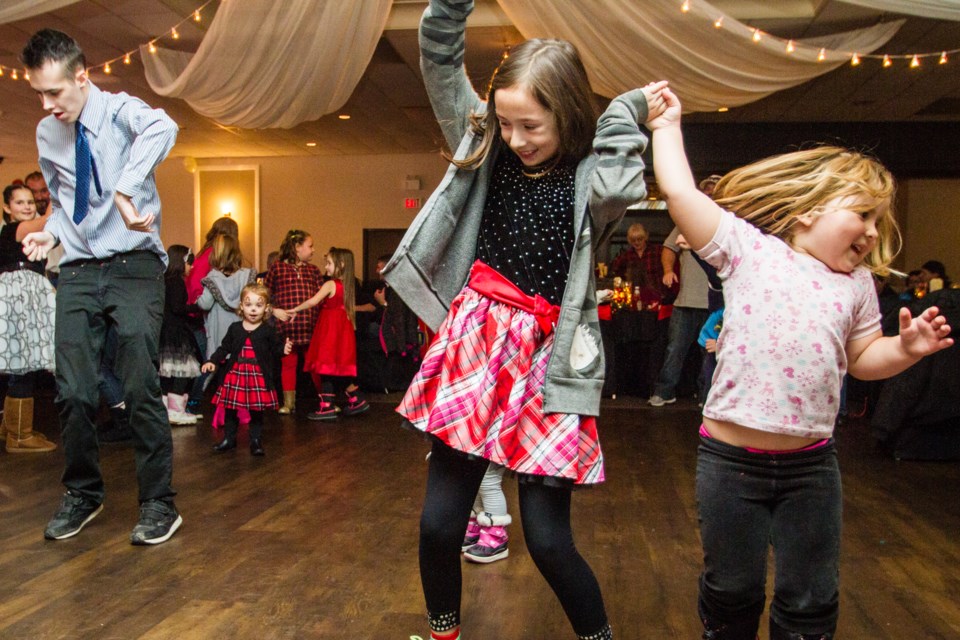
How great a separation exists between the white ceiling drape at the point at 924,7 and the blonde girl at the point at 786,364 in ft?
9.45

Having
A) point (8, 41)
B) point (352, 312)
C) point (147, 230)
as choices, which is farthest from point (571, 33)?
point (8, 41)

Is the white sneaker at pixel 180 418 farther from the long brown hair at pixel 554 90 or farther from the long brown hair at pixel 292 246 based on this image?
the long brown hair at pixel 554 90

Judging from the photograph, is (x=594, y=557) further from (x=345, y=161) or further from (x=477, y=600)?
(x=345, y=161)

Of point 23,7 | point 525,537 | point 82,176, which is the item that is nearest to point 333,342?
point 23,7

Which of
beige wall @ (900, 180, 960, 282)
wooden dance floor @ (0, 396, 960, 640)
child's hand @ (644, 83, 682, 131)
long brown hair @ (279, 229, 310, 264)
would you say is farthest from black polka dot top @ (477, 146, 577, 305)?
beige wall @ (900, 180, 960, 282)

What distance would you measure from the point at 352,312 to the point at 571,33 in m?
2.29

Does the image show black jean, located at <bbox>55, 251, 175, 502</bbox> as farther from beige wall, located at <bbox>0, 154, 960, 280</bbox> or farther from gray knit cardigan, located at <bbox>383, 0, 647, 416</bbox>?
beige wall, located at <bbox>0, 154, 960, 280</bbox>

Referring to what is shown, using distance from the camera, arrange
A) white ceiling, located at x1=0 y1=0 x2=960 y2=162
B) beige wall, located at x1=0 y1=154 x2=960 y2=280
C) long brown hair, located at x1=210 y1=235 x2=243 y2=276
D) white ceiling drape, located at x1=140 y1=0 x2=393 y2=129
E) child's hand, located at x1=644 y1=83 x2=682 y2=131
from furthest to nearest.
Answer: beige wall, located at x1=0 y1=154 x2=960 y2=280, white ceiling, located at x1=0 y1=0 x2=960 y2=162, long brown hair, located at x1=210 y1=235 x2=243 y2=276, white ceiling drape, located at x1=140 y1=0 x2=393 y2=129, child's hand, located at x1=644 y1=83 x2=682 y2=131

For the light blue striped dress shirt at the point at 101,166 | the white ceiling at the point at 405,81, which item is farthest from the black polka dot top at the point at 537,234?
the white ceiling at the point at 405,81

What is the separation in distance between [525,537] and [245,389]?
2.79 metres

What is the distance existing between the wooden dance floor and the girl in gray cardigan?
1.61 feet

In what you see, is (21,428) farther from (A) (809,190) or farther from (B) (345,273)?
(A) (809,190)

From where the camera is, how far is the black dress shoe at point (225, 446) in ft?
12.9

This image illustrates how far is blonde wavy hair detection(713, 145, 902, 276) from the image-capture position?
1.40 meters
